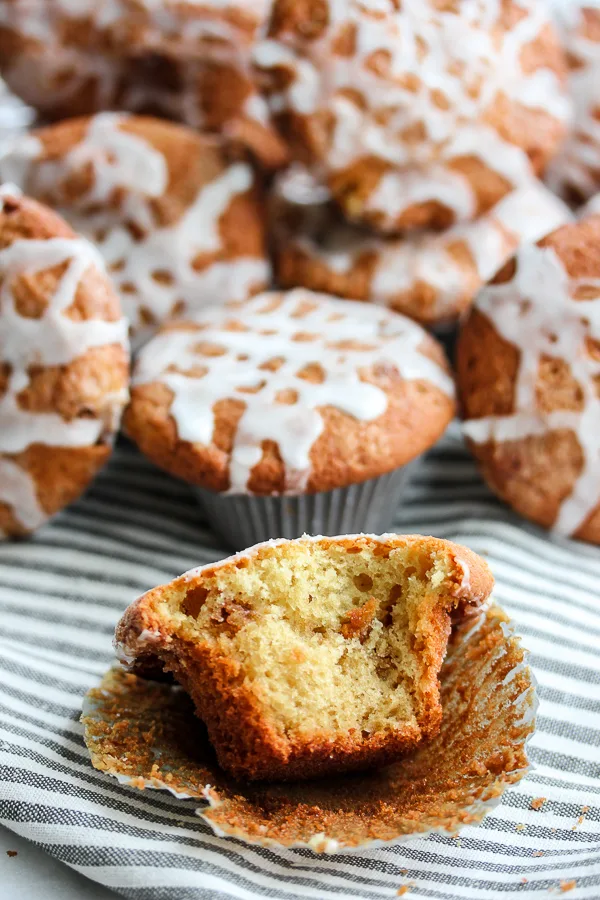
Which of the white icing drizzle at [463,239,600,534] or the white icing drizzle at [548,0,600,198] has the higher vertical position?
the white icing drizzle at [548,0,600,198]

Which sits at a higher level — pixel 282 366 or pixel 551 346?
pixel 551 346

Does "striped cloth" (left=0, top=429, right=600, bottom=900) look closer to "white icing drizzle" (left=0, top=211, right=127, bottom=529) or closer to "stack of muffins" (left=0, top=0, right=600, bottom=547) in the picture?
"stack of muffins" (left=0, top=0, right=600, bottom=547)

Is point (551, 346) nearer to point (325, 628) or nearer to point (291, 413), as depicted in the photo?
point (291, 413)

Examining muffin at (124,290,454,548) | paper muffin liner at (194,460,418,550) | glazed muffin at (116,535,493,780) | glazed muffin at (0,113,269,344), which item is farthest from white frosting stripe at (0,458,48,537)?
glazed muffin at (116,535,493,780)

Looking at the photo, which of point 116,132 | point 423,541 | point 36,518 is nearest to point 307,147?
point 116,132

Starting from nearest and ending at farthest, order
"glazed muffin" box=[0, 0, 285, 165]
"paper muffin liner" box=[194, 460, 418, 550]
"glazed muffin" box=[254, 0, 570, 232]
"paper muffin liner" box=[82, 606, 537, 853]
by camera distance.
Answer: "paper muffin liner" box=[82, 606, 537, 853]
"paper muffin liner" box=[194, 460, 418, 550]
"glazed muffin" box=[254, 0, 570, 232]
"glazed muffin" box=[0, 0, 285, 165]

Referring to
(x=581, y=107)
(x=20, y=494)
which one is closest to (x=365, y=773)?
(x=20, y=494)

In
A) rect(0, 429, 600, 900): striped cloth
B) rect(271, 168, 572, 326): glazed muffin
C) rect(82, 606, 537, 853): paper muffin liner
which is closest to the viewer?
rect(82, 606, 537, 853): paper muffin liner

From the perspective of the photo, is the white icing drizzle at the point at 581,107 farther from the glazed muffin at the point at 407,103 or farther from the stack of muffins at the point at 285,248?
the glazed muffin at the point at 407,103
